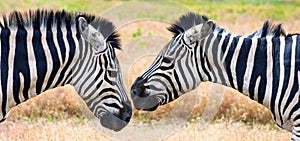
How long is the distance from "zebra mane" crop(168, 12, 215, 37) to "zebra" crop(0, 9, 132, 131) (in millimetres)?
1004

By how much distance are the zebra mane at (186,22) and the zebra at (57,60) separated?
100 cm

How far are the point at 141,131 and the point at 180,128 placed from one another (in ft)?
2.17

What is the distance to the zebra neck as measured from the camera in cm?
895

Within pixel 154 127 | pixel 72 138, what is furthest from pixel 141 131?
pixel 72 138

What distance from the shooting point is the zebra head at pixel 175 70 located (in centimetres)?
912

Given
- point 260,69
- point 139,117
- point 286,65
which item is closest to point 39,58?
point 260,69

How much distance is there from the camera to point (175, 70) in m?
9.26

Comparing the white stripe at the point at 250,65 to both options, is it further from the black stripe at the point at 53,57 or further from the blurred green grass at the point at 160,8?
the blurred green grass at the point at 160,8

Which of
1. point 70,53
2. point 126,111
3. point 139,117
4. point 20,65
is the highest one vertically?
point 70,53

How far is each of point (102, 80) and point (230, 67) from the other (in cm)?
155

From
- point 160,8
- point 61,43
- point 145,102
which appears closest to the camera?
point 61,43

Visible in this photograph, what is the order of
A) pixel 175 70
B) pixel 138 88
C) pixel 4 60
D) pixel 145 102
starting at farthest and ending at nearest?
pixel 145 102 → pixel 175 70 → pixel 138 88 → pixel 4 60

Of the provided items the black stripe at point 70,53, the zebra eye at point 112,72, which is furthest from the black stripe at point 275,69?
the black stripe at point 70,53

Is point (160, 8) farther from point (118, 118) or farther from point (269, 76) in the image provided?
point (118, 118)
